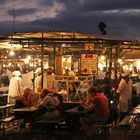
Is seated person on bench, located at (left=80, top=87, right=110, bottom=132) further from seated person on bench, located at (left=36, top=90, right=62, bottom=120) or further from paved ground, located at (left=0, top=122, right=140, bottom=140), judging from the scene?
seated person on bench, located at (left=36, top=90, right=62, bottom=120)

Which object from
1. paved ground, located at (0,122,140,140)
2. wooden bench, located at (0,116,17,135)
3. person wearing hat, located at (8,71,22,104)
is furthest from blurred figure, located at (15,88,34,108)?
person wearing hat, located at (8,71,22,104)

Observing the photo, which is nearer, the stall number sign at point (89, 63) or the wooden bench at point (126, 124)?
the wooden bench at point (126, 124)

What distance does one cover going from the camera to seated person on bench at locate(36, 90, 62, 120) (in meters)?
14.3

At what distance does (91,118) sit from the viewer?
14.0 meters

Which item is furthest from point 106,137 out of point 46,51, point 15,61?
point 15,61

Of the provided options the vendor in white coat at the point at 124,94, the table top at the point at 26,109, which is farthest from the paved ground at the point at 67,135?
the vendor in white coat at the point at 124,94

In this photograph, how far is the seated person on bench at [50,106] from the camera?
1432cm

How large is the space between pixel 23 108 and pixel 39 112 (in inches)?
40.6

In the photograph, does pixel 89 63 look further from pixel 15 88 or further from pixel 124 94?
pixel 15 88

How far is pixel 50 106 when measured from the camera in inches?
570

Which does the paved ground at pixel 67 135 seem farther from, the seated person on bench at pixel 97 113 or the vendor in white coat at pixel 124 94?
the vendor in white coat at pixel 124 94

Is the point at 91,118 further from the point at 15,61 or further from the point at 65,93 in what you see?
the point at 15,61

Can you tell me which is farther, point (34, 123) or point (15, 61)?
point (15, 61)

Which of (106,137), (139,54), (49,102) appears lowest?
(106,137)
